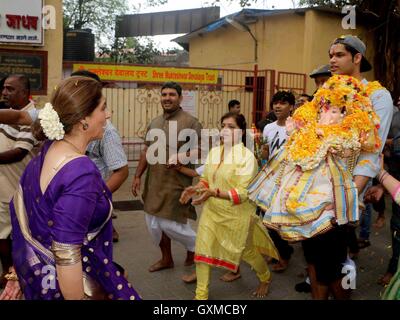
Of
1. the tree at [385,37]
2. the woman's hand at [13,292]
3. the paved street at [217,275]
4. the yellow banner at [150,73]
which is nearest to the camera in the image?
the woman's hand at [13,292]

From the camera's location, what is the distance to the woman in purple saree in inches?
71.6

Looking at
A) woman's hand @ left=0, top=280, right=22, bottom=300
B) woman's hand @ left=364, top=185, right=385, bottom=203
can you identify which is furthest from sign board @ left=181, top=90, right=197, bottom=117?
woman's hand @ left=0, top=280, right=22, bottom=300

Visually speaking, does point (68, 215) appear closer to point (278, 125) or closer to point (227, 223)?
point (227, 223)

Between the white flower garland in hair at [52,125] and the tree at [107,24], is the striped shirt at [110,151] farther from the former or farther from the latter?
the tree at [107,24]

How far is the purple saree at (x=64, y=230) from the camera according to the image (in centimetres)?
182

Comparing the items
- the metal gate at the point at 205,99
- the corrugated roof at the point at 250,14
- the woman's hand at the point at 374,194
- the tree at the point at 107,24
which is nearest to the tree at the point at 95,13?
the tree at the point at 107,24

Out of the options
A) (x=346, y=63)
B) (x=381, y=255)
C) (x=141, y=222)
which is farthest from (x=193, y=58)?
(x=346, y=63)

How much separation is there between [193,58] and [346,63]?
587 inches

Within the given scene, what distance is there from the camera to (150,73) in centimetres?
1052

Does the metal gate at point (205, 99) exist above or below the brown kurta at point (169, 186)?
above

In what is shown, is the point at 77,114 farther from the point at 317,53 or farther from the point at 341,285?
the point at 317,53

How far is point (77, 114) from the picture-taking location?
1.98 m

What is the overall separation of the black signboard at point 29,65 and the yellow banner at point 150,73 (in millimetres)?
1196

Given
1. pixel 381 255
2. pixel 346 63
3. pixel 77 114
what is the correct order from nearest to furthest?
1. pixel 77 114
2. pixel 346 63
3. pixel 381 255
